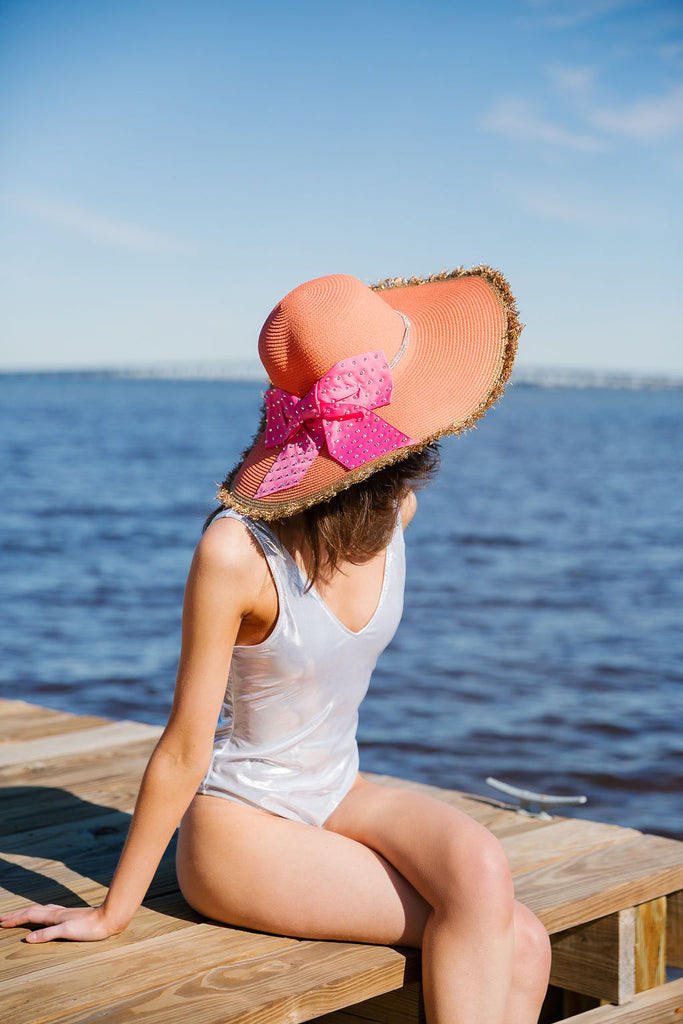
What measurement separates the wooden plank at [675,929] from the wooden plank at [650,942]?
0.07 m

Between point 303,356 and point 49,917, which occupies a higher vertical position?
point 303,356

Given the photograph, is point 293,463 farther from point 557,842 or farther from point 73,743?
point 73,743

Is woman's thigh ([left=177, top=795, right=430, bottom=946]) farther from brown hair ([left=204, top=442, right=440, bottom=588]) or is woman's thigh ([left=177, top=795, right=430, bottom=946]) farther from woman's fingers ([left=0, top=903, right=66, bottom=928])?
brown hair ([left=204, top=442, right=440, bottom=588])

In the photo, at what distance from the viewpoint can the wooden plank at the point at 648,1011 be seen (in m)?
2.41

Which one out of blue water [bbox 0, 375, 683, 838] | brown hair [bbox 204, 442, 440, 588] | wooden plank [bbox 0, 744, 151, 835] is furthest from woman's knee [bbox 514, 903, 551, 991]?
blue water [bbox 0, 375, 683, 838]

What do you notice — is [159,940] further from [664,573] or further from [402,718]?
[664,573]

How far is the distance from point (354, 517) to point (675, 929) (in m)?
1.59

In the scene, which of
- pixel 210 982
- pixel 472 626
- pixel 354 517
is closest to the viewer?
pixel 210 982

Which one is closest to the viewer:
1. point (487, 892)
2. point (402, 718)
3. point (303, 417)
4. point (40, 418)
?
point (487, 892)

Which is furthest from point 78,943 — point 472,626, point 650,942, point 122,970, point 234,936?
point 472,626

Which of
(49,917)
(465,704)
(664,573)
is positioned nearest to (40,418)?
(664,573)

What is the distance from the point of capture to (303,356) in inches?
84.4

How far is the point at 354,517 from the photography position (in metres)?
2.15

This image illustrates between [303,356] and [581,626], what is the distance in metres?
8.34
